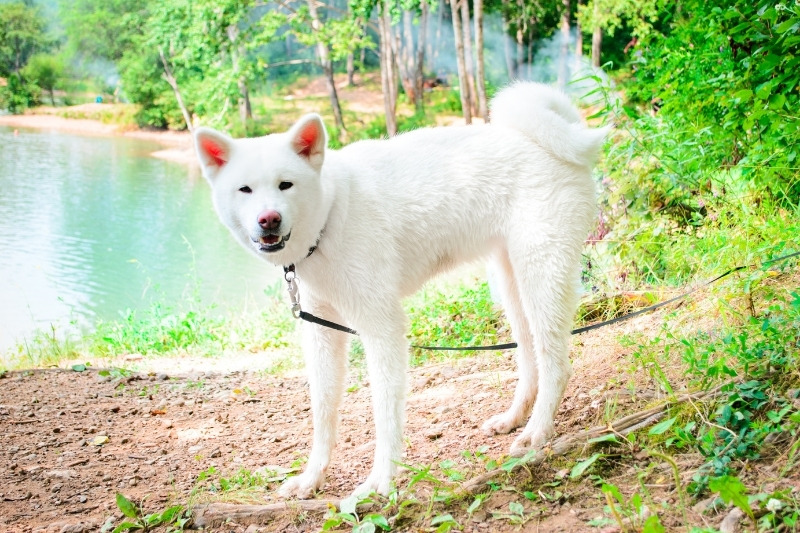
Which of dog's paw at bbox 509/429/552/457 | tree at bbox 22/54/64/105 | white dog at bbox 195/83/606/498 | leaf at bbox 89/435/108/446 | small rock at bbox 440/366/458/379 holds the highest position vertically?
tree at bbox 22/54/64/105

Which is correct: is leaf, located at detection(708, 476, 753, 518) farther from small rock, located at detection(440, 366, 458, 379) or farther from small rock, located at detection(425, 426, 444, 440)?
small rock, located at detection(440, 366, 458, 379)

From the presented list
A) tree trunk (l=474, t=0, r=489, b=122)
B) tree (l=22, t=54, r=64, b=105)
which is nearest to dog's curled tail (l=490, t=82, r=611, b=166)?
tree trunk (l=474, t=0, r=489, b=122)

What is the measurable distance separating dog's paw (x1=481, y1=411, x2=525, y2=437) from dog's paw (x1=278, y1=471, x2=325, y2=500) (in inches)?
28.1

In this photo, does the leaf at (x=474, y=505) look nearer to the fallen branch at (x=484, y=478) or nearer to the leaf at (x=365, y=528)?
the fallen branch at (x=484, y=478)

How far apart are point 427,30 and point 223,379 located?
16.0 m

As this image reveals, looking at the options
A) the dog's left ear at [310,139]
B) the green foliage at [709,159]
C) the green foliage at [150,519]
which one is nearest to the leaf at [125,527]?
the green foliage at [150,519]

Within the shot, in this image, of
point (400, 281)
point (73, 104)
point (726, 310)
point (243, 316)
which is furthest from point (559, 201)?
point (73, 104)

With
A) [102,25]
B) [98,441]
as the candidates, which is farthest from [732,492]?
[102,25]

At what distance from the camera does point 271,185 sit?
2195 millimetres

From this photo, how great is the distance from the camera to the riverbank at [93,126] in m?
12.6

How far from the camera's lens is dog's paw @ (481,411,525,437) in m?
2.80

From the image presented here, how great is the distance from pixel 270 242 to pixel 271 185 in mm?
181

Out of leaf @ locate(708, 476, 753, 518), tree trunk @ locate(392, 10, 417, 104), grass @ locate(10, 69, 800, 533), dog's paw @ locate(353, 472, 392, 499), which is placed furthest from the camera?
tree trunk @ locate(392, 10, 417, 104)

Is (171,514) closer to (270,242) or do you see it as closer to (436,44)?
(270,242)
